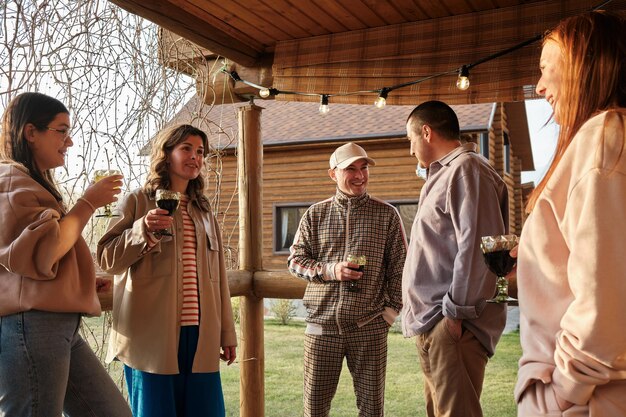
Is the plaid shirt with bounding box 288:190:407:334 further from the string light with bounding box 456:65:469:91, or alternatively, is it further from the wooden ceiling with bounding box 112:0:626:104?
the wooden ceiling with bounding box 112:0:626:104

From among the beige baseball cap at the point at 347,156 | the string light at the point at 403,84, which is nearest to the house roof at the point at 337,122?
the string light at the point at 403,84

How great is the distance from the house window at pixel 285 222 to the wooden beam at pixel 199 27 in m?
8.91

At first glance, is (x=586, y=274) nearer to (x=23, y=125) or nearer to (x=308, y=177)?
(x=23, y=125)

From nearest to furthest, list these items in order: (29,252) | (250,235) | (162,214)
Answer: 1. (29,252)
2. (162,214)
3. (250,235)

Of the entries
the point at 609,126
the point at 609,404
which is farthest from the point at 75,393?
the point at 609,126

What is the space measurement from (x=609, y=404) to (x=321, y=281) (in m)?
Answer: 2.43

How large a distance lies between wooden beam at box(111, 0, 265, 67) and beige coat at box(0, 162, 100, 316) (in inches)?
56.0

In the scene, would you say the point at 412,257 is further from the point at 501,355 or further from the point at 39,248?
the point at 501,355

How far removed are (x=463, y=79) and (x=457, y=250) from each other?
1433mm

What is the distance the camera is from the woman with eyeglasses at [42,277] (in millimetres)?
2123

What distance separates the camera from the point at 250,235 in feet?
15.6

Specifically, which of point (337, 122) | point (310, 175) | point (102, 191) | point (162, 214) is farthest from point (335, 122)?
point (102, 191)

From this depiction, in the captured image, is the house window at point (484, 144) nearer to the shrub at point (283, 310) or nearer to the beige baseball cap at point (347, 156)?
the shrub at point (283, 310)

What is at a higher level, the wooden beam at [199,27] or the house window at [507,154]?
the house window at [507,154]
